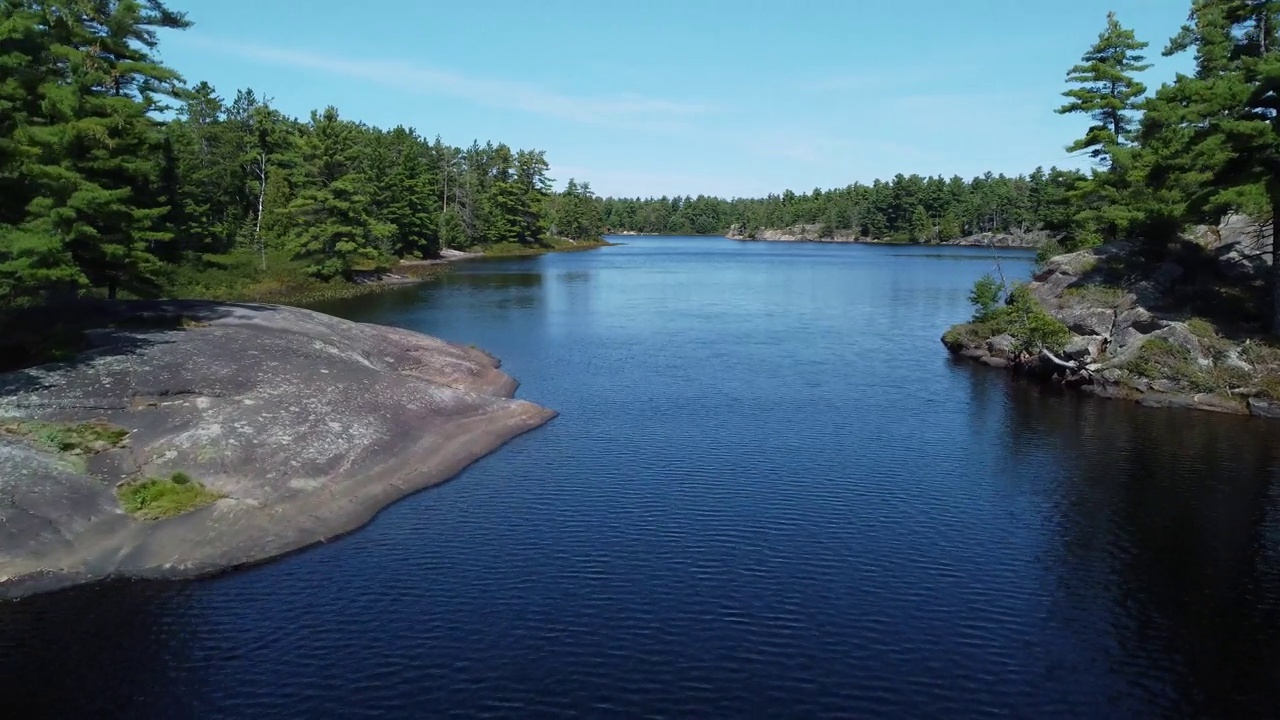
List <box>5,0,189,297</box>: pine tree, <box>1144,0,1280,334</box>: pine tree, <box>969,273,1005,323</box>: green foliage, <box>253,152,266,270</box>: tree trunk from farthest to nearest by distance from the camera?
<box>253,152,266,270</box>: tree trunk → <box>969,273,1005,323</box>: green foliage → <box>1144,0,1280,334</box>: pine tree → <box>5,0,189,297</box>: pine tree

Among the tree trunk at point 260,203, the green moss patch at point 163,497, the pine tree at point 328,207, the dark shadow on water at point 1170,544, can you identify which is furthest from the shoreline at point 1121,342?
the tree trunk at point 260,203

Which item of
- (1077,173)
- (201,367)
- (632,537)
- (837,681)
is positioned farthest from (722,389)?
(1077,173)

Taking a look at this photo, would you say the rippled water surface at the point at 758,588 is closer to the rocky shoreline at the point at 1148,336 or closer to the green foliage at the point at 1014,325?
the rocky shoreline at the point at 1148,336

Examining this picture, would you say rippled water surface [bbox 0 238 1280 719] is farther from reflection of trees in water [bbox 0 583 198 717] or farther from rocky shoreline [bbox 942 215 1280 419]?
rocky shoreline [bbox 942 215 1280 419]

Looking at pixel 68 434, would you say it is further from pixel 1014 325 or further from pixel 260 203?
pixel 260 203

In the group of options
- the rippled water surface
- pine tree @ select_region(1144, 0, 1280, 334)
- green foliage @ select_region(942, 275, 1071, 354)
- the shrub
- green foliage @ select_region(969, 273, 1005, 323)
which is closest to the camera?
the rippled water surface

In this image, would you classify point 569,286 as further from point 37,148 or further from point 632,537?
point 632,537

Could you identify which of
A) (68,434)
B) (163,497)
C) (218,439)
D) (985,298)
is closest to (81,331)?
(68,434)

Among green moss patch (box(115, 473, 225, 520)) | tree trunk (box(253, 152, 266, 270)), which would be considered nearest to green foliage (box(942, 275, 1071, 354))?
green moss patch (box(115, 473, 225, 520))
